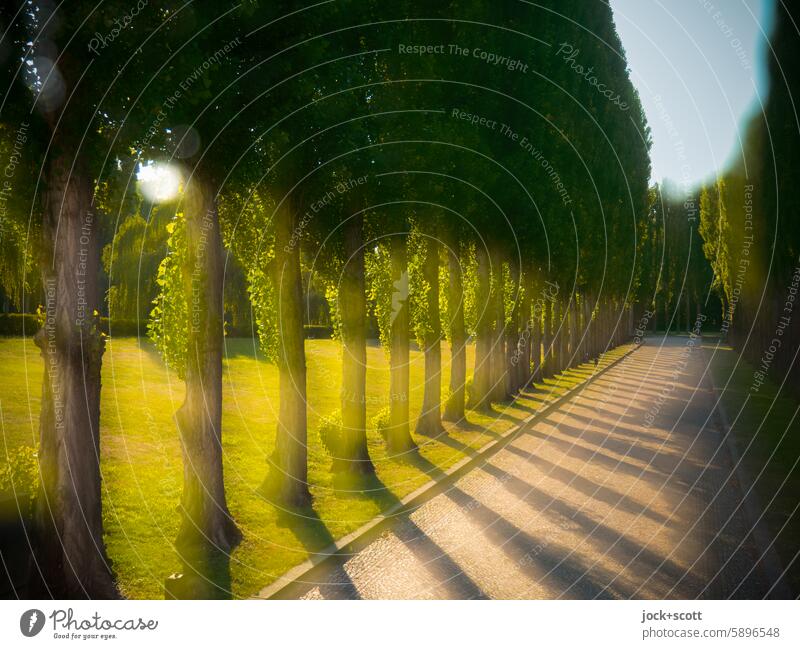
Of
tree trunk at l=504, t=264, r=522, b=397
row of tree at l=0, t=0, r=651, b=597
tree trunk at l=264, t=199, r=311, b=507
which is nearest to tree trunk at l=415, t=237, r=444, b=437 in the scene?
row of tree at l=0, t=0, r=651, b=597

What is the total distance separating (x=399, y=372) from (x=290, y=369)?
18.9 feet

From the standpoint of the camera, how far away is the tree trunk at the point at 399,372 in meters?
19.0

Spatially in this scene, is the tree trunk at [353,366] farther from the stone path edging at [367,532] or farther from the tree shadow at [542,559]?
the tree shadow at [542,559]

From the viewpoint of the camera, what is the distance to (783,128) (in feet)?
74.7

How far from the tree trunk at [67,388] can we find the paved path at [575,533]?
2.73 meters

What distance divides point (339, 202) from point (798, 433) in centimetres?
1552

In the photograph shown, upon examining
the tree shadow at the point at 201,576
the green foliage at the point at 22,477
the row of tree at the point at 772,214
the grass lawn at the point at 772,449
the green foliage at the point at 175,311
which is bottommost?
the tree shadow at the point at 201,576

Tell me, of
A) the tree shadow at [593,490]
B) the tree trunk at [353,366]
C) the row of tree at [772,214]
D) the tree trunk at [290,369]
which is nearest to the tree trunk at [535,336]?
the row of tree at [772,214]

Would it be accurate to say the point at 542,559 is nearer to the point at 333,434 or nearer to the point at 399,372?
the point at 333,434

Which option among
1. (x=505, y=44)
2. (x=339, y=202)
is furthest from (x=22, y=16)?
(x=505, y=44)

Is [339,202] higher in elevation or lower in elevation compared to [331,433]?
higher

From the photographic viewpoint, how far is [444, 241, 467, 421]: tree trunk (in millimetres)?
24547

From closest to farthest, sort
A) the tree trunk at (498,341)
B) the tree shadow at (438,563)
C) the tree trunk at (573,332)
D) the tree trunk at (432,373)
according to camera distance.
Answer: the tree shadow at (438,563) < the tree trunk at (432,373) < the tree trunk at (498,341) < the tree trunk at (573,332)
